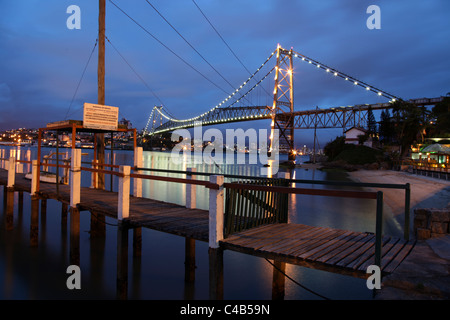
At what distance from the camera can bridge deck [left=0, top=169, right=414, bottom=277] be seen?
405 centimetres

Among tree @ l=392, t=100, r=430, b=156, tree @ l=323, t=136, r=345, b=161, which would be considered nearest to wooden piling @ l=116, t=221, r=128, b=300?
tree @ l=392, t=100, r=430, b=156

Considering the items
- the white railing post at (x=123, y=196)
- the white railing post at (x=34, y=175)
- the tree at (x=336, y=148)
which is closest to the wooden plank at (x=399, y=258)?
the white railing post at (x=123, y=196)

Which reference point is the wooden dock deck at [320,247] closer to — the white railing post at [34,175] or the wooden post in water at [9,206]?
the white railing post at [34,175]

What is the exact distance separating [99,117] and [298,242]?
682 cm

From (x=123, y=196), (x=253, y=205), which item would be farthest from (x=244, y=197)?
(x=123, y=196)

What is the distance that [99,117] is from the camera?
9164 mm

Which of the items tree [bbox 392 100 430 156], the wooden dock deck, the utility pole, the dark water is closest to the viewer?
the wooden dock deck

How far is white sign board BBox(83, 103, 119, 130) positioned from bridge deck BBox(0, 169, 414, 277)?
2737 mm

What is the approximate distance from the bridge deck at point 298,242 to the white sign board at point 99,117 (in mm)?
2737

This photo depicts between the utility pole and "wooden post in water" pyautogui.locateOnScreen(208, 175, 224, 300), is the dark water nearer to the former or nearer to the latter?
the utility pole

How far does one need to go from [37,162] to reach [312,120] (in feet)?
237

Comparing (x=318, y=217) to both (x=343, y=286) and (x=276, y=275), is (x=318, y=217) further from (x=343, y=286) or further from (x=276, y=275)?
(x=276, y=275)

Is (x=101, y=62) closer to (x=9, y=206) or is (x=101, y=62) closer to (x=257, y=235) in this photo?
(x=9, y=206)
